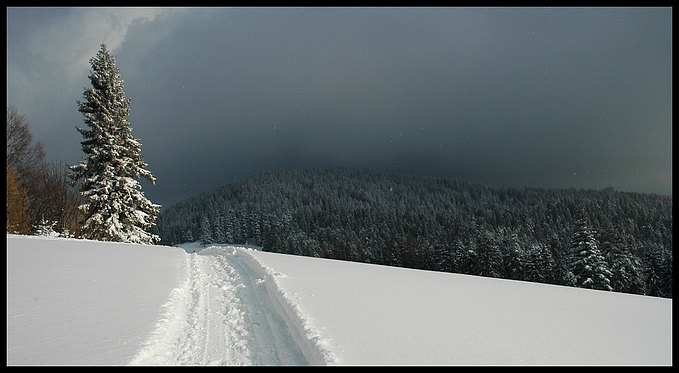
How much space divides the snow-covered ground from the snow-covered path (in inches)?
0.8

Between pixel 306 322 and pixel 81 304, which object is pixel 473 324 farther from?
pixel 81 304

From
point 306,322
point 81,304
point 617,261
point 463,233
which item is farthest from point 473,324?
point 463,233

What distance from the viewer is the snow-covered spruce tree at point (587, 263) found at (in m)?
29.2

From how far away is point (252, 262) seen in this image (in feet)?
37.9

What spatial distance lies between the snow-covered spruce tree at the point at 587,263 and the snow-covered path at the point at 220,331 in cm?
3291

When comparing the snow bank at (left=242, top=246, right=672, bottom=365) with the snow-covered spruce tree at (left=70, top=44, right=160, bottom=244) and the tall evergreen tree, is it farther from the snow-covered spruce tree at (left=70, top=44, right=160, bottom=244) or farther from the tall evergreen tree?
the tall evergreen tree

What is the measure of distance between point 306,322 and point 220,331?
140 centimetres

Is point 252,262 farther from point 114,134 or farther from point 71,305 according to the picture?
point 114,134

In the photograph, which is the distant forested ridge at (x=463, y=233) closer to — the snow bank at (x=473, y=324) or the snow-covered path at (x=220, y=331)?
the snow bank at (x=473, y=324)

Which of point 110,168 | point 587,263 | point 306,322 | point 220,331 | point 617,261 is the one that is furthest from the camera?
point 617,261

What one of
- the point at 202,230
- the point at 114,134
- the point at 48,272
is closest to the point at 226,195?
the point at 202,230

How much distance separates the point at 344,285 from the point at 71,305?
18.2ft

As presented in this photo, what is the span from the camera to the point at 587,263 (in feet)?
99.9

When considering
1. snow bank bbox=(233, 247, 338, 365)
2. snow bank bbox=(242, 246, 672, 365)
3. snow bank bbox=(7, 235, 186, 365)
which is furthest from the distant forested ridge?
snow bank bbox=(7, 235, 186, 365)
